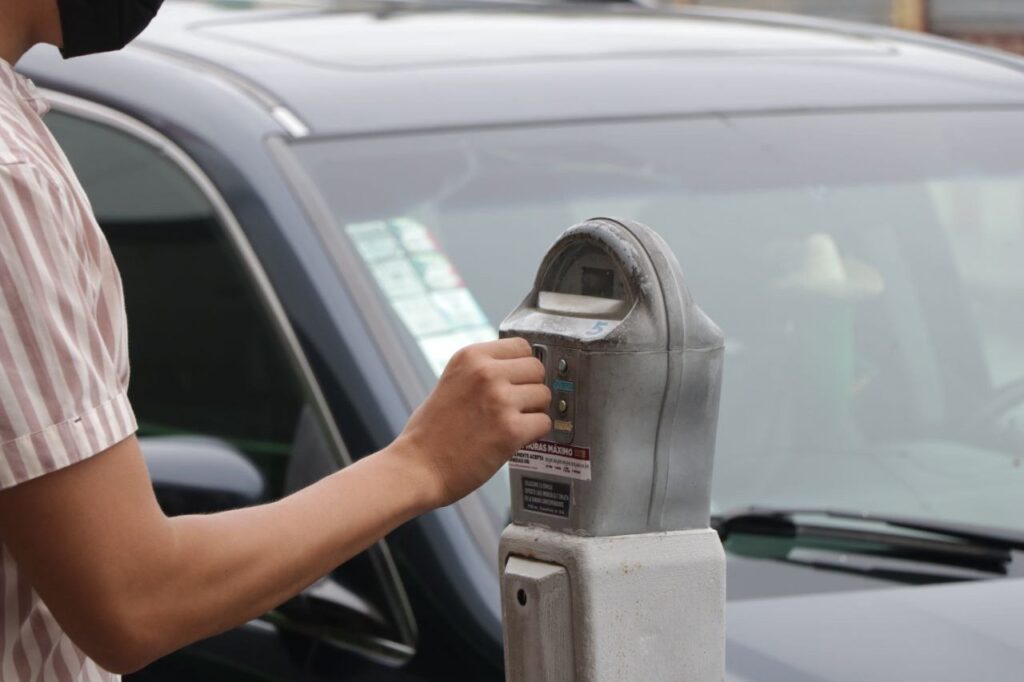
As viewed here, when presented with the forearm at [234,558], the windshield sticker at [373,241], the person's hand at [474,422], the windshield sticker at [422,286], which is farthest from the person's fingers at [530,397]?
the windshield sticker at [373,241]

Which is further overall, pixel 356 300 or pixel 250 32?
pixel 250 32

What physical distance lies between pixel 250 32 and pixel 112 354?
68.2 inches

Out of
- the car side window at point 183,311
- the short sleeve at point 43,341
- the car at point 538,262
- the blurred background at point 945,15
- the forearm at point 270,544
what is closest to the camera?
the short sleeve at point 43,341

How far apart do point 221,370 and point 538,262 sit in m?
0.58

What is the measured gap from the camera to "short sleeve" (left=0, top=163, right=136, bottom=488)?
1.43 meters

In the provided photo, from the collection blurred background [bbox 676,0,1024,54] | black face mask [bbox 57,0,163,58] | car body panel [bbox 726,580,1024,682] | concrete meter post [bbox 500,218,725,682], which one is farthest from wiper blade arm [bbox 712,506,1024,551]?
blurred background [bbox 676,0,1024,54]

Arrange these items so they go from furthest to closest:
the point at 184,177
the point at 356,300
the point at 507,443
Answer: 1. the point at 184,177
2. the point at 356,300
3. the point at 507,443

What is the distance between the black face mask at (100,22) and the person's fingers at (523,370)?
0.48 metres

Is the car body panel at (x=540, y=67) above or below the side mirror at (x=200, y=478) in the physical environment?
above

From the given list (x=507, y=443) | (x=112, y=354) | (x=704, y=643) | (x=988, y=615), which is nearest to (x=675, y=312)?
(x=507, y=443)

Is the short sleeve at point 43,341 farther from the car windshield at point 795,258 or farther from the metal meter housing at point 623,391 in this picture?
the car windshield at point 795,258

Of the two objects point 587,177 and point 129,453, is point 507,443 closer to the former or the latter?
point 129,453

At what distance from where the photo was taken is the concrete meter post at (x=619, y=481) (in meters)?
1.74

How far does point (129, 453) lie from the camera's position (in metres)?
1.52
